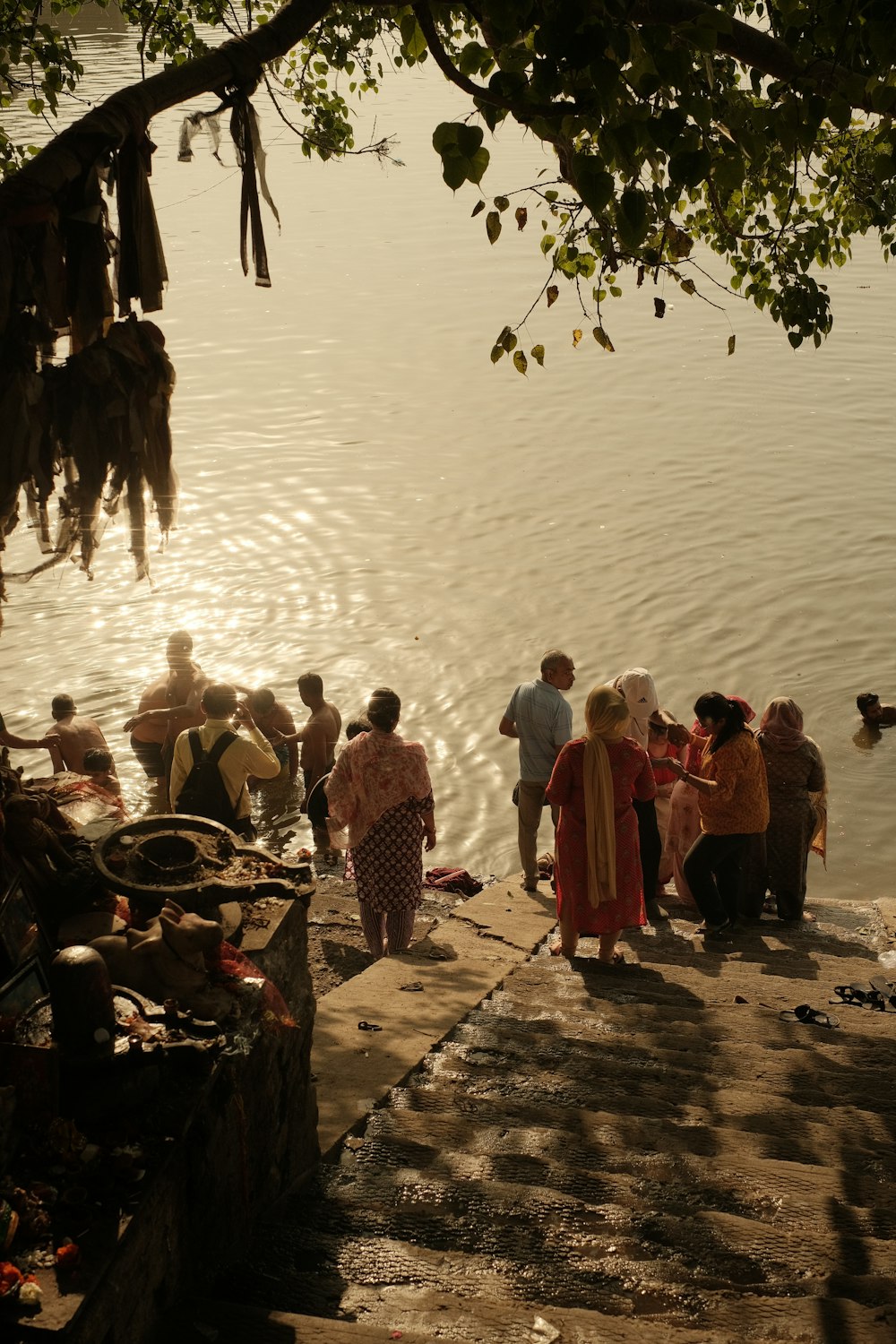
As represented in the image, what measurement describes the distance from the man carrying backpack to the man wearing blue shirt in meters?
1.60

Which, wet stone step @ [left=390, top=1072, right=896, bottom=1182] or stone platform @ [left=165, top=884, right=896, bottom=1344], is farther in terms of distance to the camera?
wet stone step @ [left=390, top=1072, right=896, bottom=1182]

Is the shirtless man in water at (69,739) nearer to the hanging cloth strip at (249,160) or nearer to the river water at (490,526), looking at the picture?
the river water at (490,526)

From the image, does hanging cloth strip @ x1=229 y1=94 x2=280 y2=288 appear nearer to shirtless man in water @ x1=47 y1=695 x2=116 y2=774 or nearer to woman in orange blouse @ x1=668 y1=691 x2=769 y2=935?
woman in orange blouse @ x1=668 y1=691 x2=769 y2=935

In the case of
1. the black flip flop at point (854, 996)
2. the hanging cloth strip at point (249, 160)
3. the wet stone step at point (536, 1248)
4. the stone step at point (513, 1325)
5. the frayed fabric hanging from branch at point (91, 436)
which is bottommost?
Answer: the black flip flop at point (854, 996)

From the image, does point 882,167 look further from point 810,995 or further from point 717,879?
point 717,879

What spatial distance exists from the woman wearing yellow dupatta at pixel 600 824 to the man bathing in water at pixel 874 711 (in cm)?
569

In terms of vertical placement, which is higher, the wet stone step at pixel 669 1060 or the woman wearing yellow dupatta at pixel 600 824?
the woman wearing yellow dupatta at pixel 600 824

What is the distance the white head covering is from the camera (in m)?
8.42

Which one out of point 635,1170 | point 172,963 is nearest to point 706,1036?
point 635,1170

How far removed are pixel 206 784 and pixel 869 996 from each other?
3761 mm

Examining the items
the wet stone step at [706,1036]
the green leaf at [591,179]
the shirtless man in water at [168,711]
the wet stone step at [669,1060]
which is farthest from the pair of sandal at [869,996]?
the shirtless man in water at [168,711]

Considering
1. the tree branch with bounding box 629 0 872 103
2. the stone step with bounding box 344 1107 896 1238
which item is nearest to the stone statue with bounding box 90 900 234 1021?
the stone step with bounding box 344 1107 896 1238

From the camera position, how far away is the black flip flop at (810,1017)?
5938 mm

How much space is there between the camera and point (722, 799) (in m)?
7.52
